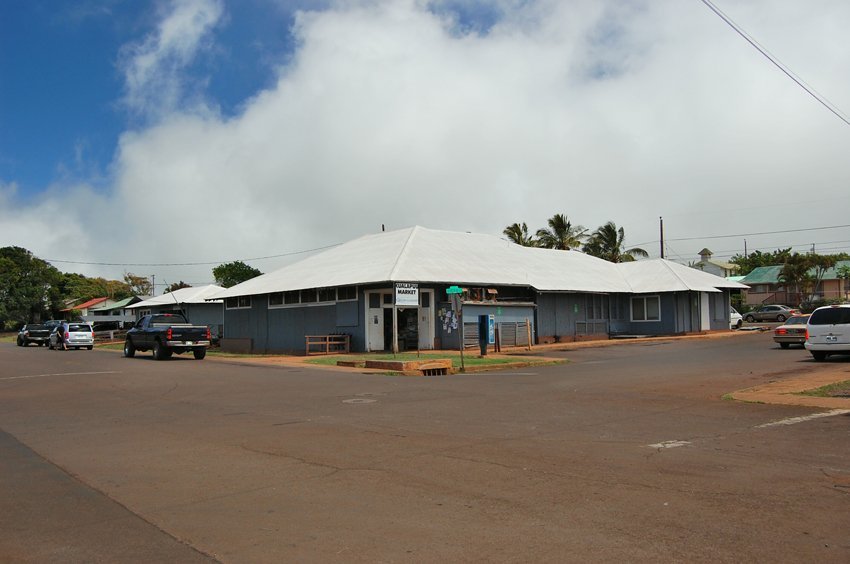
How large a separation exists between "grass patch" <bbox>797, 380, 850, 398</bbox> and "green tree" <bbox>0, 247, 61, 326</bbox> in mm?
90460

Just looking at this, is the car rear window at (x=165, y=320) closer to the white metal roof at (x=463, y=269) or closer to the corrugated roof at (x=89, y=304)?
the white metal roof at (x=463, y=269)

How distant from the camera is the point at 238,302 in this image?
40.9 m

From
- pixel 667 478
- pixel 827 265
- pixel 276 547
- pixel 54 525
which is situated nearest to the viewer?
pixel 276 547

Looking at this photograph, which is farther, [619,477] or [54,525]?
[619,477]

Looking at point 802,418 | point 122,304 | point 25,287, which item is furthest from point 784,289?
point 25,287

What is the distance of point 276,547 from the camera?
5.53 metres

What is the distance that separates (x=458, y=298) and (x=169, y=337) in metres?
13.3

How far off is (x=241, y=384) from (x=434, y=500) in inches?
520

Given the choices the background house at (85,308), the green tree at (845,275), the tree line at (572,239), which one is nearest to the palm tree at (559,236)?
the tree line at (572,239)

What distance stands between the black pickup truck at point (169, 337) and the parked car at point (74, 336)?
1470 cm

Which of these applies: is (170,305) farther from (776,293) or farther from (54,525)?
(776,293)

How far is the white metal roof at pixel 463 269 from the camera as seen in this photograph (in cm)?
3262

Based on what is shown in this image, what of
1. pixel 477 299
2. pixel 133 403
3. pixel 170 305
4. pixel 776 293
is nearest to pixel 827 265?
pixel 776 293

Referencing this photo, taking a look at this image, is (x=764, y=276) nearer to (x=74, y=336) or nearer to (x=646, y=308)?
(x=646, y=308)
